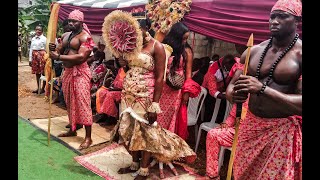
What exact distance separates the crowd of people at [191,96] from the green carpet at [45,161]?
1.44 feet

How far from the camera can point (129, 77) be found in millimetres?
3816

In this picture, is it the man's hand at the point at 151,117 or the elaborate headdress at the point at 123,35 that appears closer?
the elaborate headdress at the point at 123,35

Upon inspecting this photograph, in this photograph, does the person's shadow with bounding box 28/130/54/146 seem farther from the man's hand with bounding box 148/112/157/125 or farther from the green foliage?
the green foliage

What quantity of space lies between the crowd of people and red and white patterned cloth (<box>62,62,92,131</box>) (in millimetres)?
16

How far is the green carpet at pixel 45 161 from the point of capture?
4.09 metres

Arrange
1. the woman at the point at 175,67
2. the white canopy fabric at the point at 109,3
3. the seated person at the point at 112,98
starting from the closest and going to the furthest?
the woman at the point at 175,67 < the white canopy fabric at the point at 109,3 < the seated person at the point at 112,98

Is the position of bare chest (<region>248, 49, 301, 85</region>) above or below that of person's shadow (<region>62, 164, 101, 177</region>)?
above

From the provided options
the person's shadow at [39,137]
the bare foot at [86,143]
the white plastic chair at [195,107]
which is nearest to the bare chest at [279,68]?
the white plastic chair at [195,107]

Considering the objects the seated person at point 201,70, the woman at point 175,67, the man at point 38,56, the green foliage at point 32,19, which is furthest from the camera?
the green foliage at point 32,19

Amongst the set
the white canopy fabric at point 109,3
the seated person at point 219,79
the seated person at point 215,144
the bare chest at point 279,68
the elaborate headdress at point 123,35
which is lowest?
the seated person at point 215,144

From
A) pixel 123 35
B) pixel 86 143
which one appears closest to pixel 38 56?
pixel 86 143

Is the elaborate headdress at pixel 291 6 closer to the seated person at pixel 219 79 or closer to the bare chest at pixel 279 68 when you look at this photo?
the bare chest at pixel 279 68

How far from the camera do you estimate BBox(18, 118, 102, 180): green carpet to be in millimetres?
4090

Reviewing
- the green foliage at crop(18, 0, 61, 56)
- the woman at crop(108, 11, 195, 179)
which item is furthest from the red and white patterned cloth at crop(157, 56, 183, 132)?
the green foliage at crop(18, 0, 61, 56)
